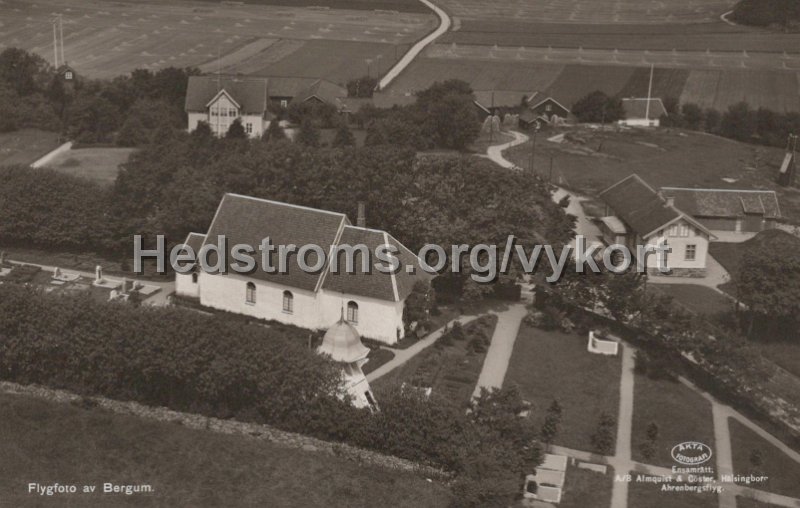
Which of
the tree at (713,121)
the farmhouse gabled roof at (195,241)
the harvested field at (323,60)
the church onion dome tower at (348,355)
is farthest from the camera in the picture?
the harvested field at (323,60)

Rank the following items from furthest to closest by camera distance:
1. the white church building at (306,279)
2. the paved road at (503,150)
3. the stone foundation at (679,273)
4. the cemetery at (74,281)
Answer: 1. the paved road at (503,150)
2. the stone foundation at (679,273)
3. the cemetery at (74,281)
4. the white church building at (306,279)

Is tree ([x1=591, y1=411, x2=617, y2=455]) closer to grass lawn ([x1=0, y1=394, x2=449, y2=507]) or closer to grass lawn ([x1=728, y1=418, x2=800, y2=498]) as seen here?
grass lawn ([x1=728, y1=418, x2=800, y2=498])

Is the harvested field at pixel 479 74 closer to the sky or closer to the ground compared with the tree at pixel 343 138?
closer to the sky

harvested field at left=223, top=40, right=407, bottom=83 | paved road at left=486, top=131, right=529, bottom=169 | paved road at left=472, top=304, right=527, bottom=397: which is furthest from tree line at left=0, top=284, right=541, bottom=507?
harvested field at left=223, top=40, right=407, bottom=83

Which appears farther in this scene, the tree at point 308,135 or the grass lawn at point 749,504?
the tree at point 308,135

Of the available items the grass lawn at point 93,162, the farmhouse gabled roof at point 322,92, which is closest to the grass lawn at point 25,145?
the grass lawn at point 93,162

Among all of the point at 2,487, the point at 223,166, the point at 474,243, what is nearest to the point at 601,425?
the point at 474,243

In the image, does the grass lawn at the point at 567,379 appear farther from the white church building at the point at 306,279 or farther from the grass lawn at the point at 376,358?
the white church building at the point at 306,279
